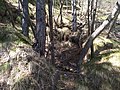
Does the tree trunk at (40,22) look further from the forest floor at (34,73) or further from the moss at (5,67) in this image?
the moss at (5,67)

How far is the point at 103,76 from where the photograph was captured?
19.2 ft

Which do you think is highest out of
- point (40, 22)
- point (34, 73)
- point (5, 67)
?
point (40, 22)

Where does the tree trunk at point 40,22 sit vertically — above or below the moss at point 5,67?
above

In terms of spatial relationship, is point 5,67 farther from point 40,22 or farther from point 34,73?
point 40,22

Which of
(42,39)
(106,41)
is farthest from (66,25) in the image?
(42,39)

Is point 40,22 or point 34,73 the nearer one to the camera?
point 34,73

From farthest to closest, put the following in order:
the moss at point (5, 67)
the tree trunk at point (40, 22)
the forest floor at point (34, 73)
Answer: the tree trunk at point (40, 22), the moss at point (5, 67), the forest floor at point (34, 73)

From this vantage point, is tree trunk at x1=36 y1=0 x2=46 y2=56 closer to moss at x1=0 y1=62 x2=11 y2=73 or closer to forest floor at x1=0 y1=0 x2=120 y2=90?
forest floor at x1=0 y1=0 x2=120 y2=90

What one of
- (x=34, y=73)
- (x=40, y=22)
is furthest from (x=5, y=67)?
(x=40, y=22)

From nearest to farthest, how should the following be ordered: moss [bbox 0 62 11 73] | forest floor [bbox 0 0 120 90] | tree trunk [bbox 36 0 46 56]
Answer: forest floor [bbox 0 0 120 90]
moss [bbox 0 62 11 73]
tree trunk [bbox 36 0 46 56]

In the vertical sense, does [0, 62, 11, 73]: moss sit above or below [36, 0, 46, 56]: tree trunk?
below

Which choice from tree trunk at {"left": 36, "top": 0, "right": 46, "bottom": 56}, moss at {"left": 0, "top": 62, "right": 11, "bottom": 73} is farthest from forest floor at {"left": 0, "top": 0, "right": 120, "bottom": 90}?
tree trunk at {"left": 36, "top": 0, "right": 46, "bottom": 56}

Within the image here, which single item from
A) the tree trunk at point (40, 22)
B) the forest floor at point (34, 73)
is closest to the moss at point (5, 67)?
the forest floor at point (34, 73)

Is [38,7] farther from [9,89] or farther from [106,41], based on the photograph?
[106,41]
